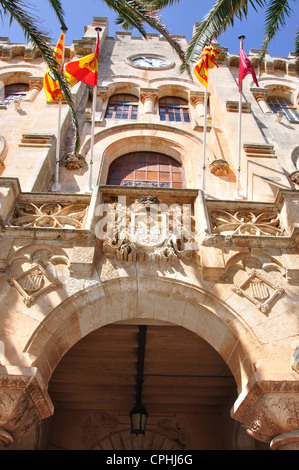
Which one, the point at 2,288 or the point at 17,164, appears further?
the point at 17,164

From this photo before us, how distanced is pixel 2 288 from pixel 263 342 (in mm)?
3847

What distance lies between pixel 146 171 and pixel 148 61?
835cm

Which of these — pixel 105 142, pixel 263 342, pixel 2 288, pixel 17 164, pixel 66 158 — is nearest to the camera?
pixel 263 342

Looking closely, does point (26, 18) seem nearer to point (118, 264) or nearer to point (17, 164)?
point (17, 164)

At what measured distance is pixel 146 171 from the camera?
10.8 m

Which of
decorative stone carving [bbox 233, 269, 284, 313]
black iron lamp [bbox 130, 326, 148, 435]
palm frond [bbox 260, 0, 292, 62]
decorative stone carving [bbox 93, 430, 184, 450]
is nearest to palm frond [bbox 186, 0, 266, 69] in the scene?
palm frond [bbox 260, 0, 292, 62]

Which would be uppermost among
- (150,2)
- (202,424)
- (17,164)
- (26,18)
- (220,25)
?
(150,2)

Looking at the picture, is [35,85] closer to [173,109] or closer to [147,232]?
[173,109]

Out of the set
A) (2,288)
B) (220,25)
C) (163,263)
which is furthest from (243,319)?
(220,25)

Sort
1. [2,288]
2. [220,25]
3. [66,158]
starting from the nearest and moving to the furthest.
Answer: [2,288] < [220,25] < [66,158]

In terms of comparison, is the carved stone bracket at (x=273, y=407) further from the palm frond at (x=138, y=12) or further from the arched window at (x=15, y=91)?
the arched window at (x=15, y=91)

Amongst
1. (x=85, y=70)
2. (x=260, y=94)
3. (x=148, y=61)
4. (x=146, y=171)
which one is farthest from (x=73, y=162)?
(x=148, y=61)

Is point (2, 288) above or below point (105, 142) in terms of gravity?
below

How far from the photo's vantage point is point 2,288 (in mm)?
5410
